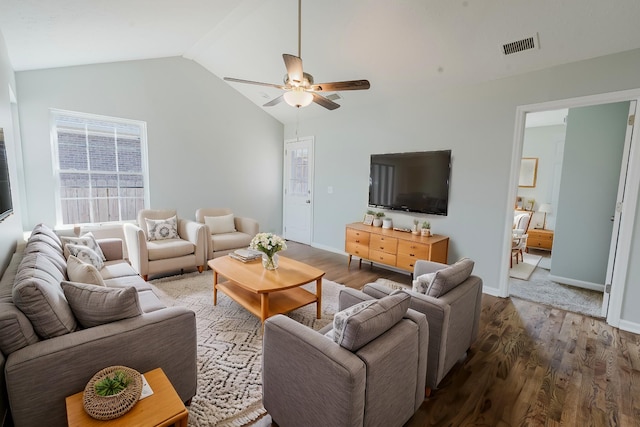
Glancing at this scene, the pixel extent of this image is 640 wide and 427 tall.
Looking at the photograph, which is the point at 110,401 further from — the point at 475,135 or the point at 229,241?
the point at 475,135

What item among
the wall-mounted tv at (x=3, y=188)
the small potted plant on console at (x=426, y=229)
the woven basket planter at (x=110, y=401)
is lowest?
the woven basket planter at (x=110, y=401)

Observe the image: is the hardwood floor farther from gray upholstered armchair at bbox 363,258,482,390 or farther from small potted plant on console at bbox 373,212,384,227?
small potted plant on console at bbox 373,212,384,227

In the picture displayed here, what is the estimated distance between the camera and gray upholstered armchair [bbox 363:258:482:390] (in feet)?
5.91

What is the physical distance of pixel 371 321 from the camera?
1.36 m

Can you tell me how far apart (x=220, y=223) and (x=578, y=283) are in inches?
208

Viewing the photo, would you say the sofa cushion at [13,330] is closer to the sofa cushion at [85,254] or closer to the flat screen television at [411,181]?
the sofa cushion at [85,254]

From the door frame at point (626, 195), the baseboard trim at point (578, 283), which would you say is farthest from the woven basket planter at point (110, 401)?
the baseboard trim at point (578, 283)

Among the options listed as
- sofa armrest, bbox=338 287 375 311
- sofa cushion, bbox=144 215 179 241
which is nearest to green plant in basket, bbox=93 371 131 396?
sofa armrest, bbox=338 287 375 311

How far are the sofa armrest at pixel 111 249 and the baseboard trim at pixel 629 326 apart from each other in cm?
537

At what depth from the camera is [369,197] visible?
15.6ft

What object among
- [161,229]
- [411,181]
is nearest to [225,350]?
[161,229]

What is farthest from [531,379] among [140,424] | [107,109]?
[107,109]

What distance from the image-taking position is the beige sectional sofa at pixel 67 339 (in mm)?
1234

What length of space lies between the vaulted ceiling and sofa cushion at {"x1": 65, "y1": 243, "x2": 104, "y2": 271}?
1871 mm
